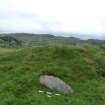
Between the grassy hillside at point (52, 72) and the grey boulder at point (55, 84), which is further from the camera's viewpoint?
the grey boulder at point (55, 84)

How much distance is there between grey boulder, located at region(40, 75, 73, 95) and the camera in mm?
19109

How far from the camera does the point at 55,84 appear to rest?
19422 millimetres

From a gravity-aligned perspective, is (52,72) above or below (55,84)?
above

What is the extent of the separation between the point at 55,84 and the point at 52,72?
2.52 m

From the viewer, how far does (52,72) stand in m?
21.9

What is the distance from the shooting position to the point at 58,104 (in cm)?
1692

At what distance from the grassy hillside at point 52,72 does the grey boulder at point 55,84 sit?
41cm

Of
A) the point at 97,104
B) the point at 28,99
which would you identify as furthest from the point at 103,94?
the point at 28,99

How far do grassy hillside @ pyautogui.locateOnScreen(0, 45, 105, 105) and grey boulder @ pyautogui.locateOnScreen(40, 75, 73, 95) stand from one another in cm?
41

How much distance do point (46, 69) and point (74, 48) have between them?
589cm

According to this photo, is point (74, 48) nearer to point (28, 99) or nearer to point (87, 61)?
point (87, 61)

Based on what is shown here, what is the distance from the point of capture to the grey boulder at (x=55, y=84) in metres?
19.1

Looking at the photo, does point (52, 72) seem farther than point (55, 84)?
Yes

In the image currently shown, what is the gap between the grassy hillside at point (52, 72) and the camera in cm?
1769
